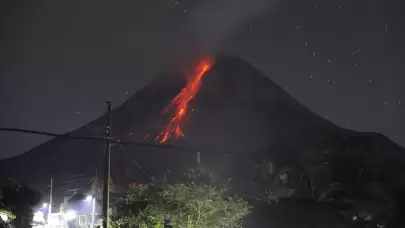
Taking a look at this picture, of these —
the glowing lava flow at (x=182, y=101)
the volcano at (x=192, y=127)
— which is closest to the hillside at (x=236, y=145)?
the volcano at (x=192, y=127)

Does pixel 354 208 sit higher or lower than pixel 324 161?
lower

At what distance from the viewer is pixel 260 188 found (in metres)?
42.2

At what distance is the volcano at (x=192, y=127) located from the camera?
114 meters

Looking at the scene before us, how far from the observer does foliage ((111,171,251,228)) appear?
18.1 metres

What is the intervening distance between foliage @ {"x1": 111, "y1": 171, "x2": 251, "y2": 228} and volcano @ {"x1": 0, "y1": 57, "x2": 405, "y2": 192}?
70.1m

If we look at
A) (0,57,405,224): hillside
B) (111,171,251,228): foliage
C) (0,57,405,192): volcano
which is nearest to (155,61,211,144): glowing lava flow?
(0,57,405,192): volcano

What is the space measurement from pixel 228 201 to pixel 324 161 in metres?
14.7

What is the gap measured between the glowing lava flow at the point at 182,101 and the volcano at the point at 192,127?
107 cm

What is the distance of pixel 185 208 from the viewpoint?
18281mm

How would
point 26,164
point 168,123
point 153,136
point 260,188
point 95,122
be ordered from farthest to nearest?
point 26,164 → point 95,122 → point 168,123 → point 153,136 → point 260,188

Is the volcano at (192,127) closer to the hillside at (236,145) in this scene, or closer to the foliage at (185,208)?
the hillside at (236,145)

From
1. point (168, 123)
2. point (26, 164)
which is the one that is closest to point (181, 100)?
point (168, 123)

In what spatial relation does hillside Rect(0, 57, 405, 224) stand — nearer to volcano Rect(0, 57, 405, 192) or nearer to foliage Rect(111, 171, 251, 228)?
volcano Rect(0, 57, 405, 192)

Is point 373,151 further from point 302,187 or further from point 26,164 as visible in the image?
point 26,164
